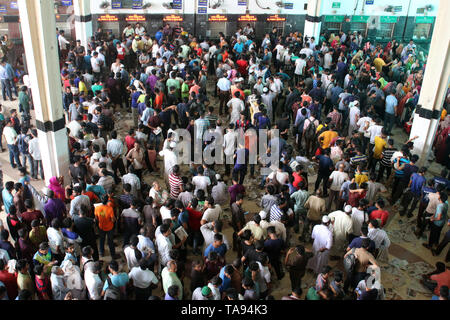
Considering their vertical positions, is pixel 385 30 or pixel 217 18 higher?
pixel 217 18

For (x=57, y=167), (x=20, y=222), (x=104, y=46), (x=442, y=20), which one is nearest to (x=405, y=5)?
(x=442, y=20)

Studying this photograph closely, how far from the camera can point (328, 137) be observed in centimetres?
982

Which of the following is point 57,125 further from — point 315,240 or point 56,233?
point 315,240

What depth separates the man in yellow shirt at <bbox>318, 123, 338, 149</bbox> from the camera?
32.1 ft

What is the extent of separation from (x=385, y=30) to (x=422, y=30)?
6.19 ft

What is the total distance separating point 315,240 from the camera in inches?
288

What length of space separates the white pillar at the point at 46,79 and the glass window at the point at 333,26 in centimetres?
1425

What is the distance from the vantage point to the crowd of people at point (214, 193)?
6.23 metres

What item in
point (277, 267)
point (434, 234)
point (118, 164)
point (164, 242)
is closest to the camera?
point (164, 242)

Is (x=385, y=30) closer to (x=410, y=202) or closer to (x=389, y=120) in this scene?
(x=389, y=120)

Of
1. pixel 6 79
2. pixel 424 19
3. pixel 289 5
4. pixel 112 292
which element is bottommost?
pixel 112 292

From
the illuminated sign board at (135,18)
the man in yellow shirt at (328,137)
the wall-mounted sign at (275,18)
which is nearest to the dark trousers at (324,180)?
the man in yellow shirt at (328,137)

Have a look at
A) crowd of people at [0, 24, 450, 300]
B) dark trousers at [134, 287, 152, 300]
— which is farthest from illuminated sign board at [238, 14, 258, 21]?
dark trousers at [134, 287, 152, 300]

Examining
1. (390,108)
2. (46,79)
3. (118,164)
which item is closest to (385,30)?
(390,108)
